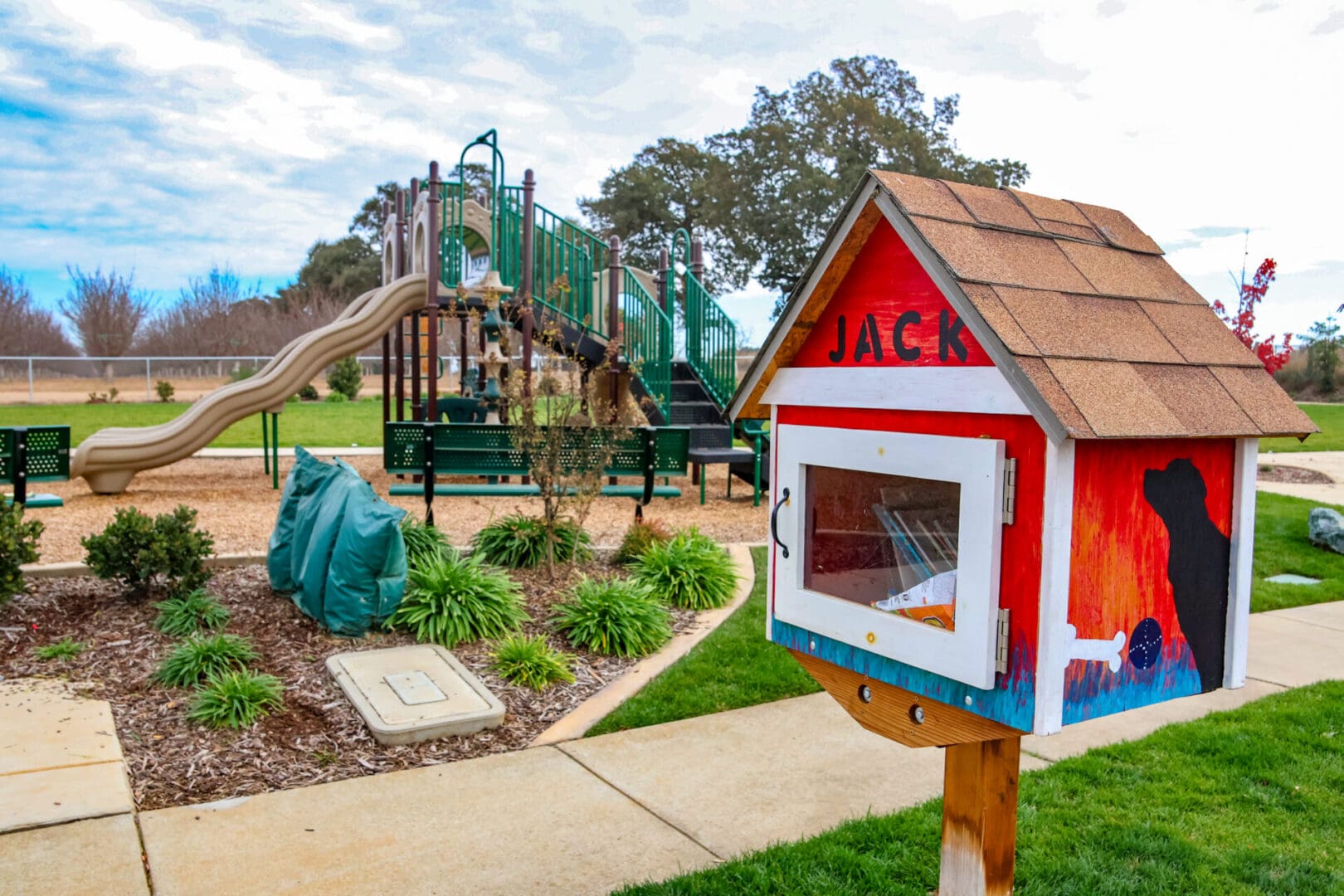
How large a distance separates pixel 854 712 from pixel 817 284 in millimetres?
989

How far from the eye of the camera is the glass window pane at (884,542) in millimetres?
2096

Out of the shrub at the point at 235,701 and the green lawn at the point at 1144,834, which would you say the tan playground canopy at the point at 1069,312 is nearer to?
the green lawn at the point at 1144,834

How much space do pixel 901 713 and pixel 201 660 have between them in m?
3.64

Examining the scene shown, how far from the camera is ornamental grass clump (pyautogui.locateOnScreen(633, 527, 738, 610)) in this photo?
6.33 meters

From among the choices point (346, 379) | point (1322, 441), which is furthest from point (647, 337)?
point (346, 379)

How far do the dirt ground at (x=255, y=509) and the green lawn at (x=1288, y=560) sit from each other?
3801mm

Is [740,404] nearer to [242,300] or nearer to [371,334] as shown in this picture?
[371,334]

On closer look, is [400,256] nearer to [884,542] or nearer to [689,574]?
[689,574]

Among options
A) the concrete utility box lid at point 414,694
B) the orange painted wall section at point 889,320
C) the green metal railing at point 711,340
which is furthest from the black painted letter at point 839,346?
the green metal railing at point 711,340

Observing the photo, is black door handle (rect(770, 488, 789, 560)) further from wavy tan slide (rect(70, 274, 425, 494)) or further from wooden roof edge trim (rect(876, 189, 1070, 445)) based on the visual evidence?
wavy tan slide (rect(70, 274, 425, 494))

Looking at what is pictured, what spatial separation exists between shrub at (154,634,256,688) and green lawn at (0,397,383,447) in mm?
11217

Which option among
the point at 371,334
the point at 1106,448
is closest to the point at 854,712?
the point at 1106,448

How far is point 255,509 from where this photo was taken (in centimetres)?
968

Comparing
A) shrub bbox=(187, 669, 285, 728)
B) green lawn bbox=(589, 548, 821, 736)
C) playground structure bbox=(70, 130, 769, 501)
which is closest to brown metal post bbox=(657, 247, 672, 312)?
playground structure bbox=(70, 130, 769, 501)
